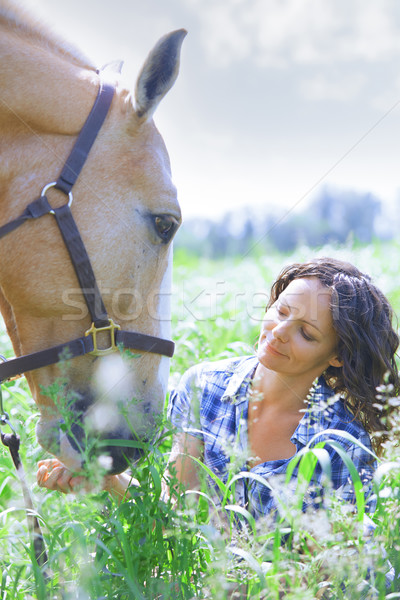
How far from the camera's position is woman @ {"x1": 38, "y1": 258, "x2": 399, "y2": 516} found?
2338 mm

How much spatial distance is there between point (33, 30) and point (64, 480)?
2110 millimetres

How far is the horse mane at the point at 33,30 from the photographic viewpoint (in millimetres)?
2434

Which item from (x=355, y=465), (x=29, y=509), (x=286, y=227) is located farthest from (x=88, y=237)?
(x=286, y=227)

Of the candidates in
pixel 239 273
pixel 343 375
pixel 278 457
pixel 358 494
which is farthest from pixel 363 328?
pixel 239 273

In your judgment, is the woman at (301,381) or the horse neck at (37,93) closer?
the horse neck at (37,93)

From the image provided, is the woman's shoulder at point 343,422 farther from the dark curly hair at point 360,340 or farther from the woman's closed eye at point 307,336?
the woman's closed eye at point 307,336

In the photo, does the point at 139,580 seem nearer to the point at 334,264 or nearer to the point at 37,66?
the point at 334,264

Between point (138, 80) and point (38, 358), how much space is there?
4.17ft

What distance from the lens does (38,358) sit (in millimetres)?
2174

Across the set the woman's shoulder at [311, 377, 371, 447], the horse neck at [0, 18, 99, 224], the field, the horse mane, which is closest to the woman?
the woman's shoulder at [311, 377, 371, 447]

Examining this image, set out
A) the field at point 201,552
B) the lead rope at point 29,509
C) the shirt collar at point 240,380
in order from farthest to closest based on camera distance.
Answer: the shirt collar at point 240,380, the lead rope at point 29,509, the field at point 201,552

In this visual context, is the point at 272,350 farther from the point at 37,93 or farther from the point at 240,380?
the point at 37,93

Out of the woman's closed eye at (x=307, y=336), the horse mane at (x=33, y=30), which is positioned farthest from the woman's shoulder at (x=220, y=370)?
the horse mane at (x=33, y=30)

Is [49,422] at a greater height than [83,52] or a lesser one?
lesser
